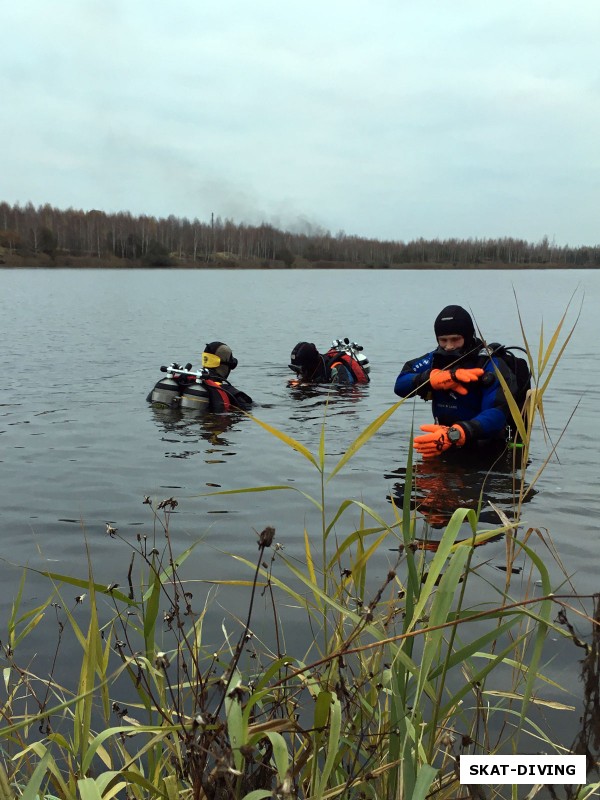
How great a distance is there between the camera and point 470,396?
6.99 metres

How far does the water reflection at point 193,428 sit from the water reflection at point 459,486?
2.09 meters

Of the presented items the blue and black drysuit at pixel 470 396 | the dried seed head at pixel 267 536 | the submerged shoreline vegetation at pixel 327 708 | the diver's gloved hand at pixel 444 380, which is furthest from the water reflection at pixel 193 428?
the dried seed head at pixel 267 536

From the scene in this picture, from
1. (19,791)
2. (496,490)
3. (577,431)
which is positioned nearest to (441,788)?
(19,791)

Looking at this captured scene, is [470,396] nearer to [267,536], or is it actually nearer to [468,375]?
[468,375]

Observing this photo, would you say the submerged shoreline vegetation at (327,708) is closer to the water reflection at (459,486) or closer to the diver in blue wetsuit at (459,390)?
the water reflection at (459,486)

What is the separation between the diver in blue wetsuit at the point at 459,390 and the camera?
656 cm

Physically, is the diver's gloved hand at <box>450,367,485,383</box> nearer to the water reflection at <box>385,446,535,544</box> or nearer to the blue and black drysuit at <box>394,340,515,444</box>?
the blue and black drysuit at <box>394,340,515,444</box>

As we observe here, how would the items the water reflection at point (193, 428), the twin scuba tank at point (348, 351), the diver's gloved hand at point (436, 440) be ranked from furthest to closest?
the twin scuba tank at point (348, 351)
the water reflection at point (193, 428)
the diver's gloved hand at point (436, 440)

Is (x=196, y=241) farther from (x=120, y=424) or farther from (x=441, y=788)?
(x=441, y=788)

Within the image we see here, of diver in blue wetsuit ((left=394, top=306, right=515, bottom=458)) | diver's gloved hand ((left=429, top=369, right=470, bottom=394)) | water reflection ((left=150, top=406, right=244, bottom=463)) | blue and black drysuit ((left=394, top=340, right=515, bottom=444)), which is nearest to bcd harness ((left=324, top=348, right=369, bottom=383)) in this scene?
water reflection ((left=150, top=406, right=244, bottom=463))

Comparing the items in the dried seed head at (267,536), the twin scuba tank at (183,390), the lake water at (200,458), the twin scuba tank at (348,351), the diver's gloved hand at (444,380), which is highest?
the dried seed head at (267,536)

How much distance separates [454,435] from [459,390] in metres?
0.52

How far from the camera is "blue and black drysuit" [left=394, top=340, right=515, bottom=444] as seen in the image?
262 inches

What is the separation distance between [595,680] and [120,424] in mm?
7682
